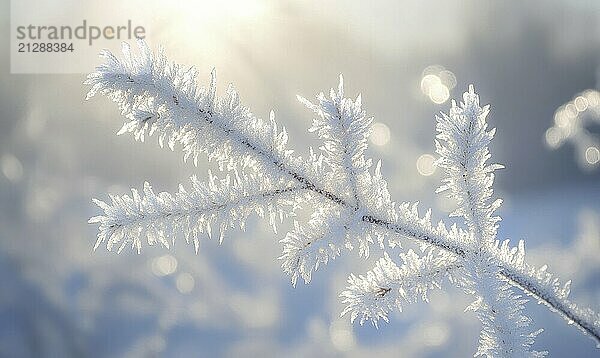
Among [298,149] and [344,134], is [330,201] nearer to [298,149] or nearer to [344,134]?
[344,134]

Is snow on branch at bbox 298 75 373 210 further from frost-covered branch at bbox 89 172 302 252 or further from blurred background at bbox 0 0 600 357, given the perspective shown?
blurred background at bbox 0 0 600 357

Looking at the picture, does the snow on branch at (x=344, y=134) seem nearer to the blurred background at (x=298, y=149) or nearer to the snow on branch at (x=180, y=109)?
the snow on branch at (x=180, y=109)

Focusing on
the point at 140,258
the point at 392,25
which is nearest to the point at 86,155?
the point at 140,258

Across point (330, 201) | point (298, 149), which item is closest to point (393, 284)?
point (330, 201)

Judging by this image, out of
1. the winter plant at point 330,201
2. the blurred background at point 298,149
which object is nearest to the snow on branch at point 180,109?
the winter plant at point 330,201

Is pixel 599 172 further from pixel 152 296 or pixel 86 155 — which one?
pixel 86 155
